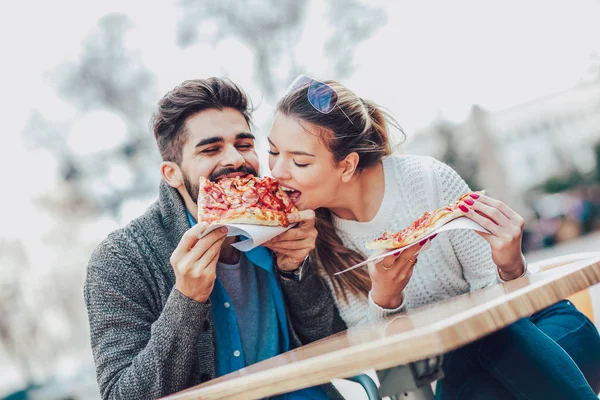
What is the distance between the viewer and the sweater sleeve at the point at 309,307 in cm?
328

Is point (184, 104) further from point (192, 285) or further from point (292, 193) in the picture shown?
point (192, 285)

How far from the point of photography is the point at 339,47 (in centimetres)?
1338

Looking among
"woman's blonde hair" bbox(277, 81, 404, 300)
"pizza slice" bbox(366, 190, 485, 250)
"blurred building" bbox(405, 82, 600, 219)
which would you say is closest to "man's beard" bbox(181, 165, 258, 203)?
"woman's blonde hair" bbox(277, 81, 404, 300)

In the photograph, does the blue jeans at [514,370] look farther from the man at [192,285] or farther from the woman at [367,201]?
the man at [192,285]

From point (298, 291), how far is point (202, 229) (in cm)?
84

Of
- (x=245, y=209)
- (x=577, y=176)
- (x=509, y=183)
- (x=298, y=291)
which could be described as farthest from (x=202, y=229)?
(x=577, y=176)

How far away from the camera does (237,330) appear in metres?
3.07

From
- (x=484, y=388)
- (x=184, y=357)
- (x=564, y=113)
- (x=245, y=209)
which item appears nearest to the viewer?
(x=484, y=388)

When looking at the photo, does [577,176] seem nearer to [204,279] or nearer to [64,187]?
[64,187]

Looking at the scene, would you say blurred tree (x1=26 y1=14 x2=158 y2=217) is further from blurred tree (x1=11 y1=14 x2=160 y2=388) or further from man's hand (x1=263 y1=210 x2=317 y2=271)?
man's hand (x1=263 y1=210 x2=317 y2=271)

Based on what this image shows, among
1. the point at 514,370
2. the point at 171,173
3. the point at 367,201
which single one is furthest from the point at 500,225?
the point at 171,173

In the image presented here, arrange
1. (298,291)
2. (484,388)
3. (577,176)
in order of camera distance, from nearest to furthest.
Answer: (484,388), (298,291), (577,176)

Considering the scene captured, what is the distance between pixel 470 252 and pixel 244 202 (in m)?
1.15

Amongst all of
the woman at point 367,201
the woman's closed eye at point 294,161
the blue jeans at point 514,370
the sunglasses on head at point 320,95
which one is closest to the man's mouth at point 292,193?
the woman at point 367,201
